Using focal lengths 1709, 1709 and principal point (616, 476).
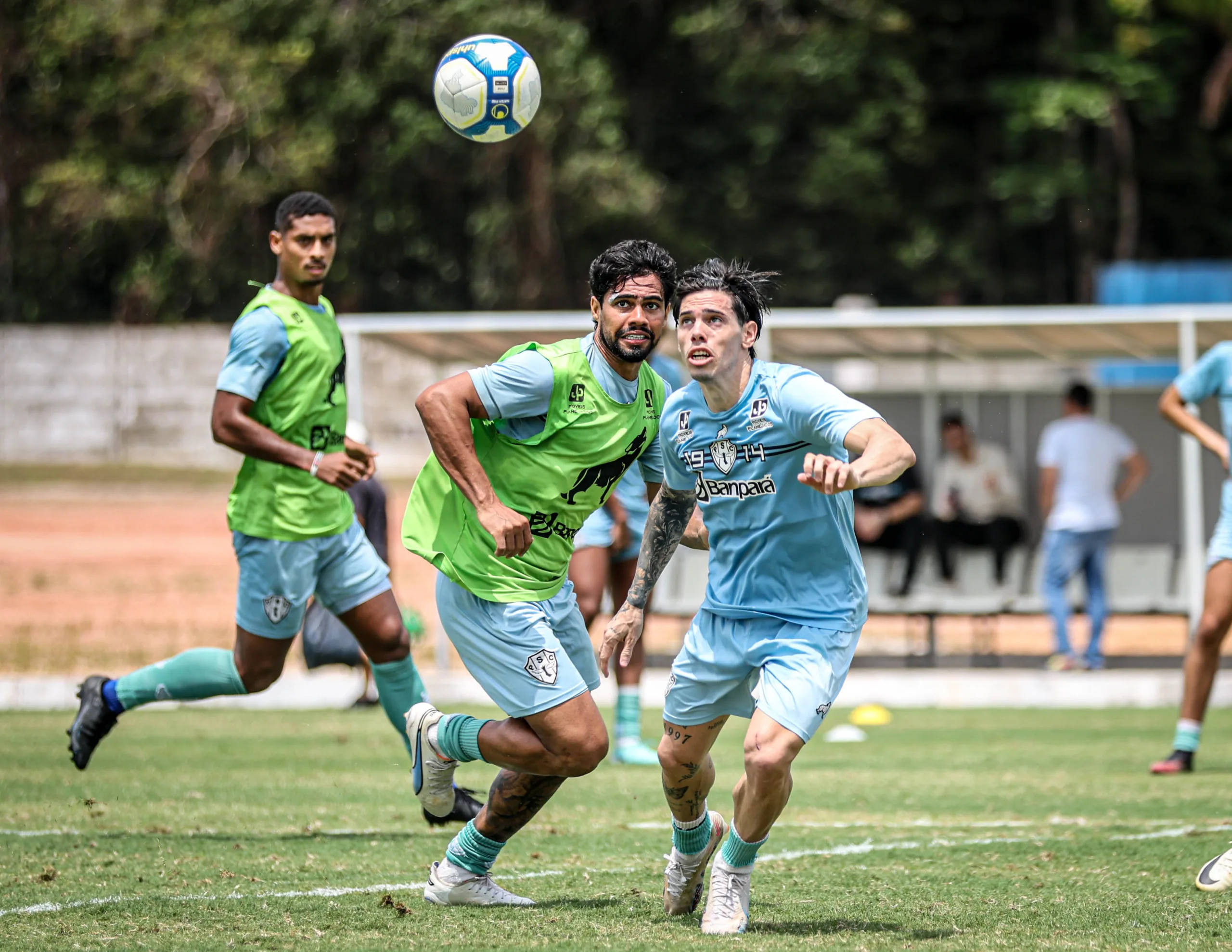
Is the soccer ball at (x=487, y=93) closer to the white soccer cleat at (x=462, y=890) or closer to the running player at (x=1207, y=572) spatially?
the white soccer cleat at (x=462, y=890)

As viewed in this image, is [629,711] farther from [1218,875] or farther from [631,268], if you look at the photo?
[631,268]

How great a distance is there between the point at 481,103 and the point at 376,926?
347 cm

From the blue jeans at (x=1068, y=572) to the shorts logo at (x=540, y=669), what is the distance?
29.9 feet

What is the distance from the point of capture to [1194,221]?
34.2 meters

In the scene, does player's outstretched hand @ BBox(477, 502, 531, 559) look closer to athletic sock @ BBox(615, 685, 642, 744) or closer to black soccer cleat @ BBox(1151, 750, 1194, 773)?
athletic sock @ BBox(615, 685, 642, 744)

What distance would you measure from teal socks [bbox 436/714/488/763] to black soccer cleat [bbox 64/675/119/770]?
213 centimetres

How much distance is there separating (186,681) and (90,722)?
17.3 inches

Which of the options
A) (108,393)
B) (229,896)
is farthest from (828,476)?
(108,393)

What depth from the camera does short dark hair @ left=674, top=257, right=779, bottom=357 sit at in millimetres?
5320

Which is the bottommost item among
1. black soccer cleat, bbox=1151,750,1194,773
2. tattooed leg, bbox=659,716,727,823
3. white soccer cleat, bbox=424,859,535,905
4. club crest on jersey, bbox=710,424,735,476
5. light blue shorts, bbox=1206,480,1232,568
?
black soccer cleat, bbox=1151,750,1194,773

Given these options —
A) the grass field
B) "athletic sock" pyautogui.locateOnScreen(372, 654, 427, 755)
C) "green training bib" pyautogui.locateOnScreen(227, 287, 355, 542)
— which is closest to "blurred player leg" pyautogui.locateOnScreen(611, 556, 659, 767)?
the grass field

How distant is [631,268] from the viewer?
217 inches

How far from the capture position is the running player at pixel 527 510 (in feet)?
17.9

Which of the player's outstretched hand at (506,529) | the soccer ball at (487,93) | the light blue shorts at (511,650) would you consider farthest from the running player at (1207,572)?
the player's outstretched hand at (506,529)
